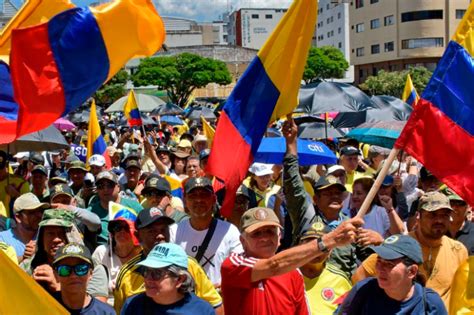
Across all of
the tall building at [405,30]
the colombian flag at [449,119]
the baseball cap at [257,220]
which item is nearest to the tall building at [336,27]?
the tall building at [405,30]

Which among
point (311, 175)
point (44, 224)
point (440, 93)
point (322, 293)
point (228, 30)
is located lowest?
point (228, 30)

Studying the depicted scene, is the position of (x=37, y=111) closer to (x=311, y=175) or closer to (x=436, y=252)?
(x=436, y=252)

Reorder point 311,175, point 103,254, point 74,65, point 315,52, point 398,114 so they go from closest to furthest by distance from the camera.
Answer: point 74,65, point 103,254, point 311,175, point 398,114, point 315,52

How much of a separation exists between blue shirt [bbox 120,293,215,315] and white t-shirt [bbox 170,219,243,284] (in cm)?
110

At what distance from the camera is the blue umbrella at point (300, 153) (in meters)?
8.42

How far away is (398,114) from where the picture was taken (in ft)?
36.6

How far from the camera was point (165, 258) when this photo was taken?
385cm

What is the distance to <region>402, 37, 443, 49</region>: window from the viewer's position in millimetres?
66438

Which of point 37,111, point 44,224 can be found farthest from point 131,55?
point 44,224

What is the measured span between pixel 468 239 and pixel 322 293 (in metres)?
1.77

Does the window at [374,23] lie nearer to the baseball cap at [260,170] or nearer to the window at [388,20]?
the window at [388,20]

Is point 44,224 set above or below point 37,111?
below

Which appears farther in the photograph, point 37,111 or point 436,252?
point 436,252

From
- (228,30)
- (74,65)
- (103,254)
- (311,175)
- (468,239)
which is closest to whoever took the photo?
(74,65)
